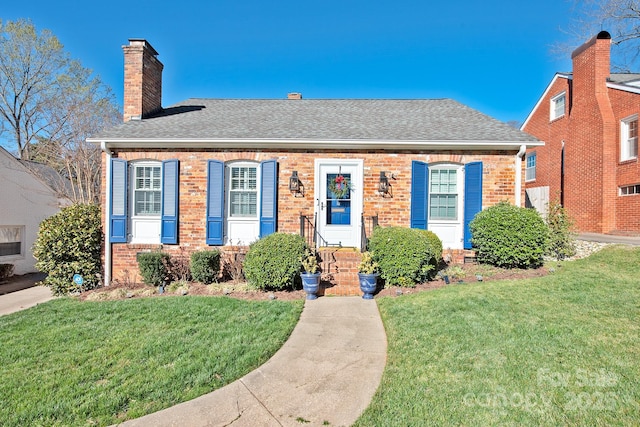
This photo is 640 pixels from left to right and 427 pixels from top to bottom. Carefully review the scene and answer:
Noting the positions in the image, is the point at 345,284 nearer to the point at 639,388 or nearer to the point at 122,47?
the point at 639,388

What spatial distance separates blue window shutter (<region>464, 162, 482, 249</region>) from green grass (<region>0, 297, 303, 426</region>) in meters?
4.98

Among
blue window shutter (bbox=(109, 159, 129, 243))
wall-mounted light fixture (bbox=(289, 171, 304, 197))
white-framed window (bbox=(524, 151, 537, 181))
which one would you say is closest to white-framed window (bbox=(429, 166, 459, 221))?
wall-mounted light fixture (bbox=(289, 171, 304, 197))

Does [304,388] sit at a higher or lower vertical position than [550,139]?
lower

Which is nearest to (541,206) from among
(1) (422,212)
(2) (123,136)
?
(1) (422,212)

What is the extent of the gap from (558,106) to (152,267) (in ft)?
60.5

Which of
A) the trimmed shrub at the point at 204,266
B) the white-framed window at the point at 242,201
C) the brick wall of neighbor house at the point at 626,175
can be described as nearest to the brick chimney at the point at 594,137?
the brick wall of neighbor house at the point at 626,175

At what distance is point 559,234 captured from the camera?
8.44 meters

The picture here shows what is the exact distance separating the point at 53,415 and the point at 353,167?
7.12m

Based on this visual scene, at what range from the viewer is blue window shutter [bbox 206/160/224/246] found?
8.16 meters

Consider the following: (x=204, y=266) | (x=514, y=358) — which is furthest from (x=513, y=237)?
(x=204, y=266)

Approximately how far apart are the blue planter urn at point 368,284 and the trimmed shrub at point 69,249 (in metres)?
6.56

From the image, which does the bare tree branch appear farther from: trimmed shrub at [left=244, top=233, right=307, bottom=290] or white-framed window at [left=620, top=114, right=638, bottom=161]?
white-framed window at [left=620, top=114, right=638, bottom=161]

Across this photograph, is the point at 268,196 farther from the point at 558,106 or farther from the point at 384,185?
the point at 558,106

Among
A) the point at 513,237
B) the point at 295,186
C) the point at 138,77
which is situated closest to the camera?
the point at 513,237
